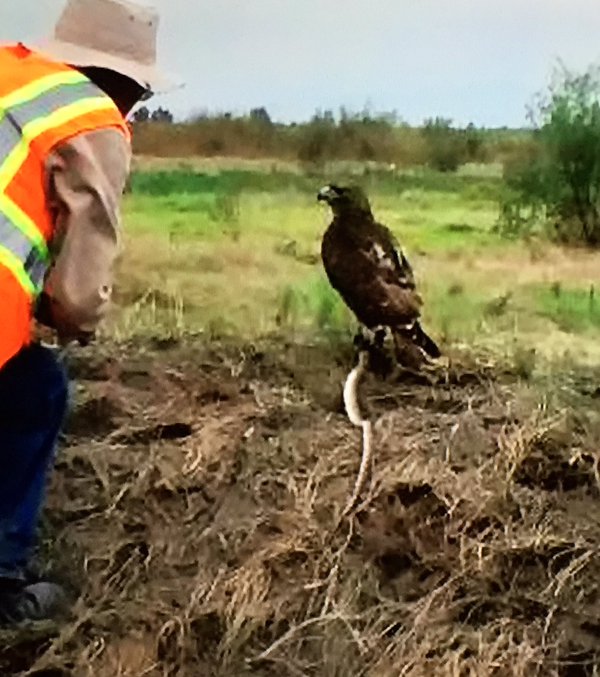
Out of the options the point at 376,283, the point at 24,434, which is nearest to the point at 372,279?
the point at 376,283

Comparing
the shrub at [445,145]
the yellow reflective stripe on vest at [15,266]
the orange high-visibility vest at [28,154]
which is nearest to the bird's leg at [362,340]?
the shrub at [445,145]

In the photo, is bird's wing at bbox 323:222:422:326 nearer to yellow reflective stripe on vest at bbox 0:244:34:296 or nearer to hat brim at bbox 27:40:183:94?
hat brim at bbox 27:40:183:94

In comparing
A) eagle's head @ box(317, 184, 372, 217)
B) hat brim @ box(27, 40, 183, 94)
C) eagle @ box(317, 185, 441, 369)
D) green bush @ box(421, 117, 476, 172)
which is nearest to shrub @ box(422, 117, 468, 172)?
green bush @ box(421, 117, 476, 172)

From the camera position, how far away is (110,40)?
4.15 m

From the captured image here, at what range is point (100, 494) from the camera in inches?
183

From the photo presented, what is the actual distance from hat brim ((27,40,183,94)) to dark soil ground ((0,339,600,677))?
1.01m

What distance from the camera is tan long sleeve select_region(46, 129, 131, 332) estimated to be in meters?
3.71

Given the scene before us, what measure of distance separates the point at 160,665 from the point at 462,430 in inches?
42.8

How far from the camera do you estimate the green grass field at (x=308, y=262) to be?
5523 millimetres

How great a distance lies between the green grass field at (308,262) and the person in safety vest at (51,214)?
4.92 ft

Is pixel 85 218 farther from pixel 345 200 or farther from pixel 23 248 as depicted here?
pixel 345 200

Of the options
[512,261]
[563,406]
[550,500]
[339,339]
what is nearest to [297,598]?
[550,500]

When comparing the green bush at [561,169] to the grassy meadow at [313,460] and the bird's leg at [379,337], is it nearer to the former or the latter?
the grassy meadow at [313,460]

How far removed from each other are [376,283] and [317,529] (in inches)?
39.6
